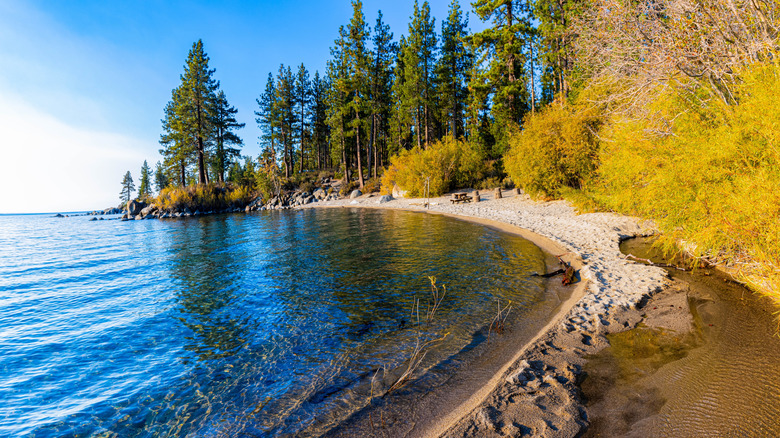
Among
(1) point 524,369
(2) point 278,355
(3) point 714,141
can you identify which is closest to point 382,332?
(2) point 278,355

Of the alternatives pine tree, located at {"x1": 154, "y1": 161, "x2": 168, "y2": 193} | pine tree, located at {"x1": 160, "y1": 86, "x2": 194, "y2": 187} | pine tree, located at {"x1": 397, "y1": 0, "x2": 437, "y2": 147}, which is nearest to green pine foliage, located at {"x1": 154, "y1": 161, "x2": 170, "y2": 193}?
pine tree, located at {"x1": 154, "y1": 161, "x2": 168, "y2": 193}

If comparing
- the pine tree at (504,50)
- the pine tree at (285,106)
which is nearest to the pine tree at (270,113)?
the pine tree at (285,106)

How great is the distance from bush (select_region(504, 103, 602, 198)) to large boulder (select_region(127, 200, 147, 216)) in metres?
48.8

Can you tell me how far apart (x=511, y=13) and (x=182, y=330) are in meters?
35.4

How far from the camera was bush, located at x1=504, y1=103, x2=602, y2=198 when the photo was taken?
60.3ft

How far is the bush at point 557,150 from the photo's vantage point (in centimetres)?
1839

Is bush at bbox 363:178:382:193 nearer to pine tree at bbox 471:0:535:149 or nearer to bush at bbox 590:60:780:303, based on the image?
pine tree at bbox 471:0:535:149

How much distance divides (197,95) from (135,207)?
59.1 feet

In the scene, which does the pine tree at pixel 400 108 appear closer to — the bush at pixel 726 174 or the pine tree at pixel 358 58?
the pine tree at pixel 358 58

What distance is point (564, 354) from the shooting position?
486 centimetres

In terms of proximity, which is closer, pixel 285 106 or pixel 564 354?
pixel 564 354

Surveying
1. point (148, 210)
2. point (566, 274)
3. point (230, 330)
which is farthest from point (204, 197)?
point (566, 274)

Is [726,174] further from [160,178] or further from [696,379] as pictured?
[160,178]

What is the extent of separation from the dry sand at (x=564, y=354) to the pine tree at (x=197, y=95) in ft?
147
